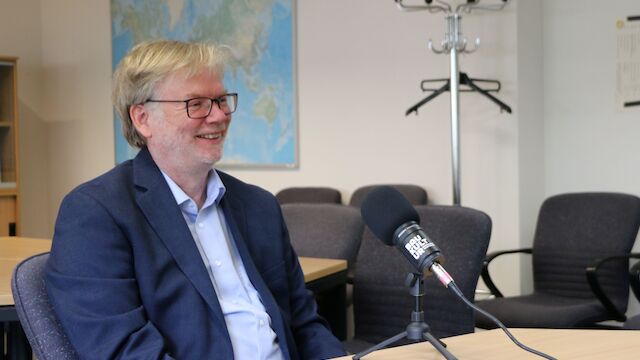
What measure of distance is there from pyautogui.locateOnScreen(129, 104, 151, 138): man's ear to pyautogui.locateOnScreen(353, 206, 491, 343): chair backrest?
1196 millimetres

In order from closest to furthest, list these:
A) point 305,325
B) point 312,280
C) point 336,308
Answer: point 305,325, point 312,280, point 336,308

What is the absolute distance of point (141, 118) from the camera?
199cm

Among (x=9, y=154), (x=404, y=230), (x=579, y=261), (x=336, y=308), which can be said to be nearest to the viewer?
(x=404, y=230)

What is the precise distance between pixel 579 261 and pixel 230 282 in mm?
2660

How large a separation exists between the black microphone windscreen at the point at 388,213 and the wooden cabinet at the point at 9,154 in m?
5.44

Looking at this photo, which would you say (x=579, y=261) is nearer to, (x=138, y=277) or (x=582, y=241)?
(x=582, y=241)

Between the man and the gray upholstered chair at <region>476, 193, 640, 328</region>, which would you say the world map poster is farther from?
the man

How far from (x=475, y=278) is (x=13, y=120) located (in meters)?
4.73

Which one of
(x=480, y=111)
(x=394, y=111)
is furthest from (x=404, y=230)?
(x=394, y=111)

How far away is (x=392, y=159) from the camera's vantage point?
17.4 ft

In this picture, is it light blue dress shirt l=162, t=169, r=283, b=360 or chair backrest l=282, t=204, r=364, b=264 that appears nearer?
light blue dress shirt l=162, t=169, r=283, b=360

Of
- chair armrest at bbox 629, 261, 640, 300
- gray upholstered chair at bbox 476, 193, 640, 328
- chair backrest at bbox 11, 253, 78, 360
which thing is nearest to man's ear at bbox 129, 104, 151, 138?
chair backrest at bbox 11, 253, 78, 360

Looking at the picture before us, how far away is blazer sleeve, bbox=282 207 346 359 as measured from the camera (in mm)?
2074

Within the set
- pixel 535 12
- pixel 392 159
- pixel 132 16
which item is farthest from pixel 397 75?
pixel 132 16
